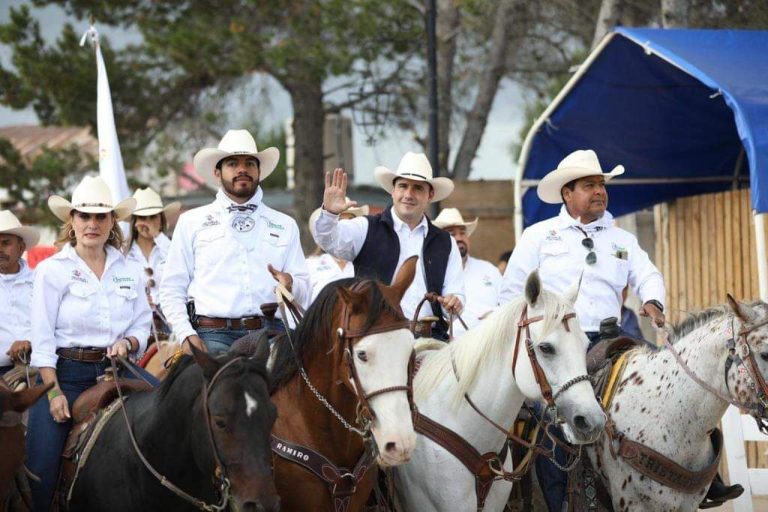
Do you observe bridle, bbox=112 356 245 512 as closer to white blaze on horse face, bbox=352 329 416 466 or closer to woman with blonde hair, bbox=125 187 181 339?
white blaze on horse face, bbox=352 329 416 466

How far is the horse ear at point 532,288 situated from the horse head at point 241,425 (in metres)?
1.70

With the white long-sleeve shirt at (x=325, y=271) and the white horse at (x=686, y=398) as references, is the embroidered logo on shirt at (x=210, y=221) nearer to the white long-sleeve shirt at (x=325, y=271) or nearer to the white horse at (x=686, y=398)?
the white horse at (x=686, y=398)

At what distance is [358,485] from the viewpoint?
19.0 ft

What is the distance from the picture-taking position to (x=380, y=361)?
5.25 metres

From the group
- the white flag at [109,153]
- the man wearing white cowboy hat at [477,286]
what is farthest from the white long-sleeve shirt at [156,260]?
the man wearing white cowboy hat at [477,286]

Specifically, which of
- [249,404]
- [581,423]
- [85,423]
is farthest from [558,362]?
[85,423]

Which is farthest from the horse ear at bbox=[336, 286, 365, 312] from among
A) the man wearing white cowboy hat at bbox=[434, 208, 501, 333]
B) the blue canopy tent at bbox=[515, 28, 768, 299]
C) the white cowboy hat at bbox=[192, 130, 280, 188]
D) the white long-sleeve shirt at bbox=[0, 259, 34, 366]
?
the man wearing white cowboy hat at bbox=[434, 208, 501, 333]

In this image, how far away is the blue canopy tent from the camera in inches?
412

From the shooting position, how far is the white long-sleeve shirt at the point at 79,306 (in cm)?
631

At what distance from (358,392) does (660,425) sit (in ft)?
7.70

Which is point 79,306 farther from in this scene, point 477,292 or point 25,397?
point 477,292

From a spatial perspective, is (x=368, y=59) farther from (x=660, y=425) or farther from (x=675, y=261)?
(x=660, y=425)

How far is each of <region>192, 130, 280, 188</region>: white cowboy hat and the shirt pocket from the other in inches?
16.4

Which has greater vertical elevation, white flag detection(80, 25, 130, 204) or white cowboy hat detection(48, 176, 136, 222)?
white flag detection(80, 25, 130, 204)
